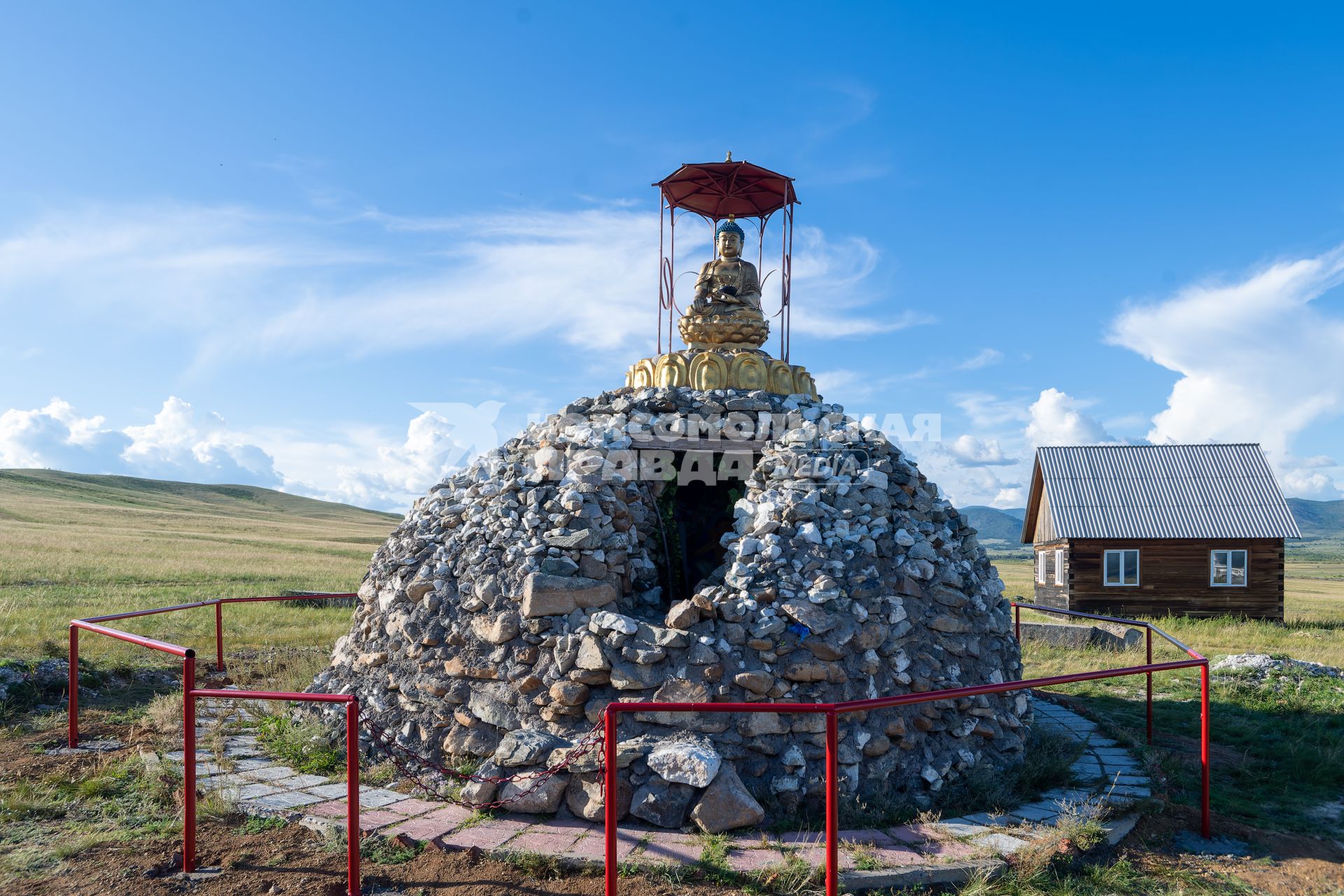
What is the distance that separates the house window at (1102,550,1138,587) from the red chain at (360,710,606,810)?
21192mm

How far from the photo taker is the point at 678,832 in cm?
572

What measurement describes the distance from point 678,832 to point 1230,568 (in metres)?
22.9

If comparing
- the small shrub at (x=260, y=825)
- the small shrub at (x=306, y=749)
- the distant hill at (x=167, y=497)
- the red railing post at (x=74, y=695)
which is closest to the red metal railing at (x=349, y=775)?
the small shrub at (x=260, y=825)

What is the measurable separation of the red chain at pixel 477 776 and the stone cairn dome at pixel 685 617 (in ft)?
0.18

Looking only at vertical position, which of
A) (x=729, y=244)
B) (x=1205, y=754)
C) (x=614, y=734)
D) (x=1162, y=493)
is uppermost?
(x=729, y=244)

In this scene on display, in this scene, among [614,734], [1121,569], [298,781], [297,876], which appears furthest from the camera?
[1121,569]

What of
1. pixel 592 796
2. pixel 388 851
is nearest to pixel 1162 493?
pixel 592 796

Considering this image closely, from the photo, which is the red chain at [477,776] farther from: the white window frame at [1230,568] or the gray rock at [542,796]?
the white window frame at [1230,568]

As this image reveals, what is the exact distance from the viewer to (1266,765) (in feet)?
27.7

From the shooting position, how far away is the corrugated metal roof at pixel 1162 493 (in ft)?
75.7

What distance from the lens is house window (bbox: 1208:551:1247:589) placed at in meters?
22.8

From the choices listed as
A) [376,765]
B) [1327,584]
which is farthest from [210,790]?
[1327,584]

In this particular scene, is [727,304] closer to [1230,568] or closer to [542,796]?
[542,796]

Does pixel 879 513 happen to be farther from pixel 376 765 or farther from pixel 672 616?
pixel 376 765
